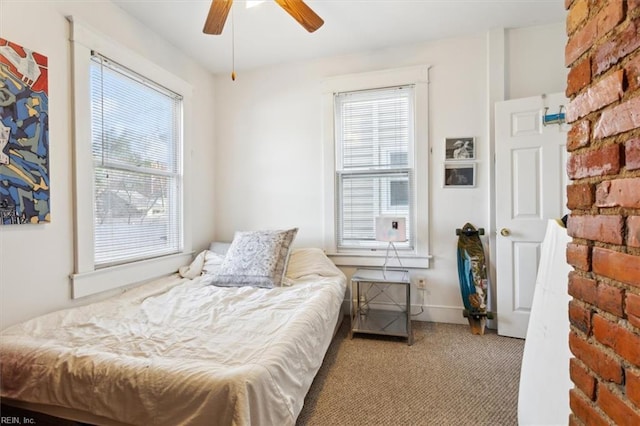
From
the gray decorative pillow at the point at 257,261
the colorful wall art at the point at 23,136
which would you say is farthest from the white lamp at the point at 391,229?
the colorful wall art at the point at 23,136

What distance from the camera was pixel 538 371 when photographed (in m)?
1.35

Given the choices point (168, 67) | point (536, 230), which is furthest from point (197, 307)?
point (536, 230)

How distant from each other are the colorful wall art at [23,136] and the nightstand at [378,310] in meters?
2.27

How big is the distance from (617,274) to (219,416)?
1239 millimetres

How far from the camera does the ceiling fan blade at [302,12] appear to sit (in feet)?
5.98

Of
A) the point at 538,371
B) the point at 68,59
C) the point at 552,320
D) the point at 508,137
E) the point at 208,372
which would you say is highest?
the point at 68,59

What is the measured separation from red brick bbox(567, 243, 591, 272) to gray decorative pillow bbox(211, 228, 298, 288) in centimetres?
196

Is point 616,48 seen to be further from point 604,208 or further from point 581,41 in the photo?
point 604,208

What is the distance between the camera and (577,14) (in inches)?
30.8

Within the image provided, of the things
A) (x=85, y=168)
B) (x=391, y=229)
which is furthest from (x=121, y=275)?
(x=391, y=229)

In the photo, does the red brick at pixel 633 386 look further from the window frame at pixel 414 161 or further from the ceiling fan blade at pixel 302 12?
the window frame at pixel 414 161

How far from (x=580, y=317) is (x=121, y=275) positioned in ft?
8.82

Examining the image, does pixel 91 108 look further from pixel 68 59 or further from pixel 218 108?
pixel 218 108

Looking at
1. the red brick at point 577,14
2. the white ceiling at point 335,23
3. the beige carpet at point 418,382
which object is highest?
the white ceiling at point 335,23
